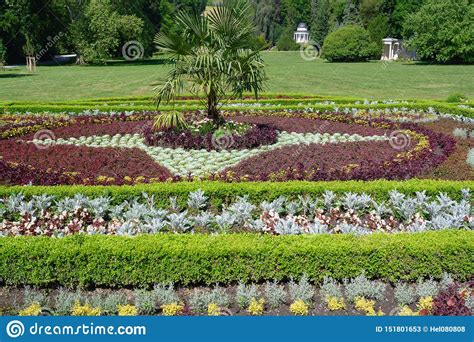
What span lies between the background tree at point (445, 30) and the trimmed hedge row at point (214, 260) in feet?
140

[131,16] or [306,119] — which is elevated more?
[131,16]

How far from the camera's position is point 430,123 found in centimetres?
1280

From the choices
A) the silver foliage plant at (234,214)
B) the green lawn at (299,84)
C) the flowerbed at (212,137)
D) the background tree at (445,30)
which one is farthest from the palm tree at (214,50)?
the background tree at (445,30)

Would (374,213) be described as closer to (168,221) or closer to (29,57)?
(168,221)

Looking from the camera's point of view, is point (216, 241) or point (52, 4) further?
point (52, 4)

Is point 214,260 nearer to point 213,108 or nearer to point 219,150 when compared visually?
point 219,150

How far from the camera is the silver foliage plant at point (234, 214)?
234 inches

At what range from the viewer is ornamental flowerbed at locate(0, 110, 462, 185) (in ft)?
26.0

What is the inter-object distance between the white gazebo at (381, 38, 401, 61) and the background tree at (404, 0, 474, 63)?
43.3 feet

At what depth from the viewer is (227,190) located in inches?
262

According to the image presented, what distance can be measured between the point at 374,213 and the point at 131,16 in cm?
4134

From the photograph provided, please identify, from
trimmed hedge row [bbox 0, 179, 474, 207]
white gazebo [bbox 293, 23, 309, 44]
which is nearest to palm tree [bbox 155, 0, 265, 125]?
trimmed hedge row [bbox 0, 179, 474, 207]

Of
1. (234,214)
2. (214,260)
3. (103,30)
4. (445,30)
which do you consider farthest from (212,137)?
(445,30)

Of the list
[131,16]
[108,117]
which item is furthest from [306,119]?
[131,16]
